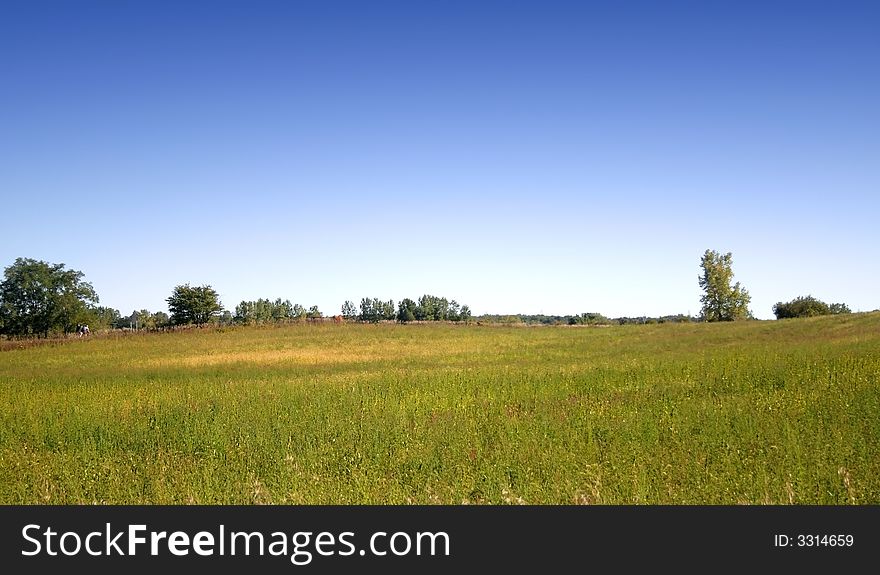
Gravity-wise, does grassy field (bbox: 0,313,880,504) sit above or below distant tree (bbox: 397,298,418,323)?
below

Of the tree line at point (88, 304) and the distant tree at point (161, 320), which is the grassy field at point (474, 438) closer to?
the tree line at point (88, 304)

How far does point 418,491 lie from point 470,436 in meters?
2.94

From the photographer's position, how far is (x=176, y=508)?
23.6 feet

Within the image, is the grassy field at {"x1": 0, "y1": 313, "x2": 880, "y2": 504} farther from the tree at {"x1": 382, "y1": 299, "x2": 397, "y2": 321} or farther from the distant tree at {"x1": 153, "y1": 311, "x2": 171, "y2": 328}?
the tree at {"x1": 382, "y1": 299, "x2": 397, "y2": 321}

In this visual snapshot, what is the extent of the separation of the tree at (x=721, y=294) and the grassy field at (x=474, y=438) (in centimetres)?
7825

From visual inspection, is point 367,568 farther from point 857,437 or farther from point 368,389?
point 368,389

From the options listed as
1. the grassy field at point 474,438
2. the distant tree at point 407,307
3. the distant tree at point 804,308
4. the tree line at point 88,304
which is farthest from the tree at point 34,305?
the distant tree at point 804,308

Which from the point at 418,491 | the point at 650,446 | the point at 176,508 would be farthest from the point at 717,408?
the point at 176,508

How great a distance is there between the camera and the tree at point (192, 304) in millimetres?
94438

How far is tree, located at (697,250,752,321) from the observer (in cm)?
9244

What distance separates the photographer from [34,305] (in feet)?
324

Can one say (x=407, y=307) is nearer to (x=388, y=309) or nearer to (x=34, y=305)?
(x=388, y=309)

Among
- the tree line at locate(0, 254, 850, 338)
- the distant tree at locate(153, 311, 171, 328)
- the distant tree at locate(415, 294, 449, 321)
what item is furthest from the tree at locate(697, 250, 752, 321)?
the distant tree at locate(153, 311, 171, 328)

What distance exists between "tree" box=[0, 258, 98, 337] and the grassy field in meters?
91.5
